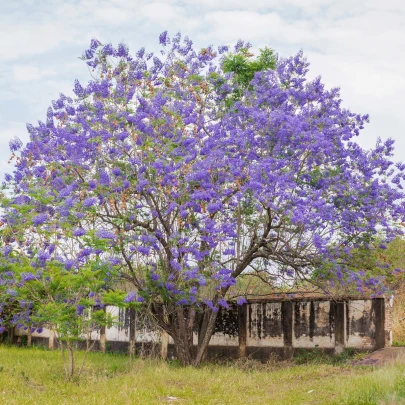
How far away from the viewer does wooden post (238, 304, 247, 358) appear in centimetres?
1717

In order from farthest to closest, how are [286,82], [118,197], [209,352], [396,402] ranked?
[209,352] < [286,82] < [118,197] < [396,402]

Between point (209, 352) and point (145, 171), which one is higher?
point (145, 171)

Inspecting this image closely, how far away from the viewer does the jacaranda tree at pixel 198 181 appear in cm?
1360

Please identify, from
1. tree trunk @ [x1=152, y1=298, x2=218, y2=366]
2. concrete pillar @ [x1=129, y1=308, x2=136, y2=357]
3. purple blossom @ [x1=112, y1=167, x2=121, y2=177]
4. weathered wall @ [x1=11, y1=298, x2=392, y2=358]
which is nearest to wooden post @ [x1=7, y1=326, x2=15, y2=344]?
concrete pillar @ [x1=129, y1=308, x2=136, y2=357]

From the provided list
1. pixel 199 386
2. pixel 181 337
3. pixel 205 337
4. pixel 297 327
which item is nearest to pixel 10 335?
pixel 181 337

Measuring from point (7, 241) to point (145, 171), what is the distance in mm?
3863

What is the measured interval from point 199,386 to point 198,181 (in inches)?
178

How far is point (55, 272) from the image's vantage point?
11.6 meters

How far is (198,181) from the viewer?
13672 mm

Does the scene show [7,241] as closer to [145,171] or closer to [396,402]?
[145,171]

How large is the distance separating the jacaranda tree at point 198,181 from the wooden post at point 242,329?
4.05 feet

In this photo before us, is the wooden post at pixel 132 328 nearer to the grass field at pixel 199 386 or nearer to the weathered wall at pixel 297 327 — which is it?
the weathered wall at pixel 297 327

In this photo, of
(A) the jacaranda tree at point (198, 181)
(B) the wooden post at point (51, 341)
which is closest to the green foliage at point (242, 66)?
(A) the jacaranda tree at point (198, 181)

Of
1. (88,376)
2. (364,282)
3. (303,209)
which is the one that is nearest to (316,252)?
(364,282)
